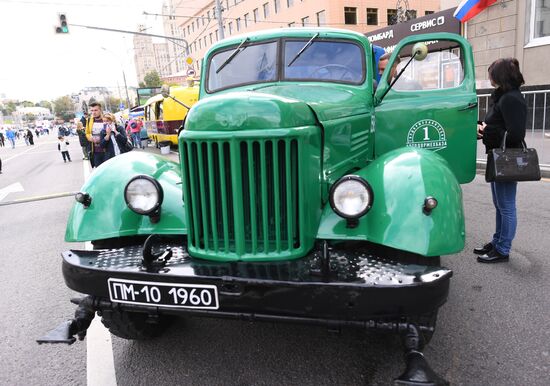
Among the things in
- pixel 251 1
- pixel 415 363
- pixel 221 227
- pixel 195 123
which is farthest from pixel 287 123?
pixel 251 1

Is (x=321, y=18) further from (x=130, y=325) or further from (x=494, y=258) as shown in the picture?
(x=130, y=325)

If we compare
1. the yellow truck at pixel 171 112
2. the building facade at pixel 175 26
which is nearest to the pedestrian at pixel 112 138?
the yellow truck at pixel 171 112

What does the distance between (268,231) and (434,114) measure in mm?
2501

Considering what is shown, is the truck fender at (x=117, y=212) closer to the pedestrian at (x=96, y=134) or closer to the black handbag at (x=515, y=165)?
the black handbag at (x=515, y=165)

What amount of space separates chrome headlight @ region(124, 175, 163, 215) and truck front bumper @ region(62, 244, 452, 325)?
1.38 feet

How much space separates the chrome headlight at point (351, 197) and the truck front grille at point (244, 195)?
220mm

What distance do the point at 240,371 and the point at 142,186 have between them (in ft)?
4.18

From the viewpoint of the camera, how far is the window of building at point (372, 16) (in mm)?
33250

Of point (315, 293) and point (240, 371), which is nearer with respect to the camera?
point (315, 293)

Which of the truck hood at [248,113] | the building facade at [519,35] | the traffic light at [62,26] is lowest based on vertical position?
the truck hood at [248,113]

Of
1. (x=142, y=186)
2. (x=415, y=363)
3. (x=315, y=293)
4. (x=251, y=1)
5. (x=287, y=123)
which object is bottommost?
(x=415, y=363)

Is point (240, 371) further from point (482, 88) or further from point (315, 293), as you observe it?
point (482, 88)

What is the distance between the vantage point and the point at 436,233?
2209mm

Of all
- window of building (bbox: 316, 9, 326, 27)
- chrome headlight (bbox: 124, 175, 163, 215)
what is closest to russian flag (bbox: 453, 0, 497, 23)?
chrome headlight (bbox: 124, 175, 163, 215)
